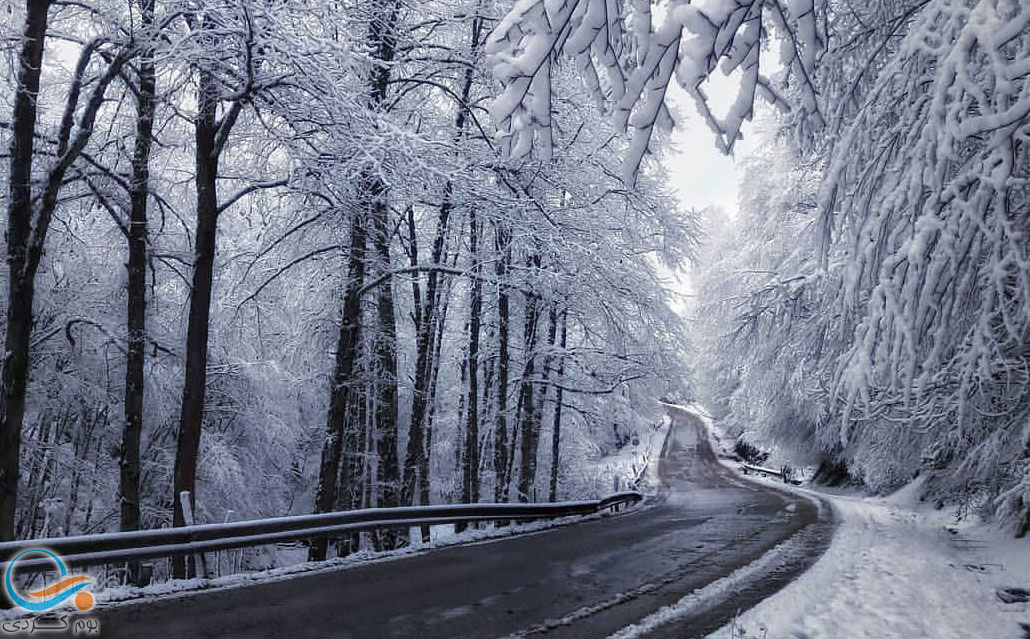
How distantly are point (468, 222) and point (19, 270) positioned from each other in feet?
32.4

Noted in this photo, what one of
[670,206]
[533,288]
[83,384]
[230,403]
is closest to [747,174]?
[670,206]

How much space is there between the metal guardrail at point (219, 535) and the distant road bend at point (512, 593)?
2.11 ft

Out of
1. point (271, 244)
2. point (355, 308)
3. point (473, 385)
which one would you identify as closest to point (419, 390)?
point (473, 385)

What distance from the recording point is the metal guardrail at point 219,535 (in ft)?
16.9

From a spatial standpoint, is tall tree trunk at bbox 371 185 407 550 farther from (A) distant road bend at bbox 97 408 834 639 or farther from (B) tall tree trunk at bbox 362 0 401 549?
(A) distant road bend at bbox 97 408 834 639

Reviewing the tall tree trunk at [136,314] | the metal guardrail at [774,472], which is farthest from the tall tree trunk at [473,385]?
the metal guardrail at [774,472]

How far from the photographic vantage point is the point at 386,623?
4992 millimetres

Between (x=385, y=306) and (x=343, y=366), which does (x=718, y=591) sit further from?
(x=385, y=306)

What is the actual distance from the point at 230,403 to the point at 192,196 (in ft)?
22.9

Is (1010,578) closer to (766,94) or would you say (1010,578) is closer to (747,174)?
(766,94)

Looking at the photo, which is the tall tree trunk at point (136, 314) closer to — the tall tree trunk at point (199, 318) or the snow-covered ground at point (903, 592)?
the tall tree trunk at point (199, 318)

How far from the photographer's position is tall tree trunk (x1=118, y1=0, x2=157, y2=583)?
1006 cm

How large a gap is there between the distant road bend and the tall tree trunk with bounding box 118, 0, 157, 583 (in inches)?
203

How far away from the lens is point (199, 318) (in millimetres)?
9273
